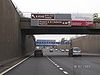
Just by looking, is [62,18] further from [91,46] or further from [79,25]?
[91,46]

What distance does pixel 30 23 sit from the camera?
6419 cm

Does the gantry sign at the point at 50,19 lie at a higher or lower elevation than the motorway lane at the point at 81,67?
higher

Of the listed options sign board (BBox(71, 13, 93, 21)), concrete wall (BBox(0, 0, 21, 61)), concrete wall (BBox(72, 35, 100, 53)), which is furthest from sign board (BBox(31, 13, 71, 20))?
concrete wall (BBox(72, 35, 100, 53))

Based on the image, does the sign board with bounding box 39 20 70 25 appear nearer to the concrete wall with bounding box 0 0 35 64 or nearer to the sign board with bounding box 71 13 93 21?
the sign board with bounding box 71 13 93 21

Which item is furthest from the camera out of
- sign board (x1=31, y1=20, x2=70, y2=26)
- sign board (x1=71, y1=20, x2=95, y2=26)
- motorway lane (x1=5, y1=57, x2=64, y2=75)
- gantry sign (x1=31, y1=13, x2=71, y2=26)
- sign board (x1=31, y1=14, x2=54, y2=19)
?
sign board (x1=31, y1=14, x2=54, y2=19)

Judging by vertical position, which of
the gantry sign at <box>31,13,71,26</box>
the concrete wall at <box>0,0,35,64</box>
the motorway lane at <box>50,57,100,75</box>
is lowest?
the motorway lane at <box>50,57,100,75</box>

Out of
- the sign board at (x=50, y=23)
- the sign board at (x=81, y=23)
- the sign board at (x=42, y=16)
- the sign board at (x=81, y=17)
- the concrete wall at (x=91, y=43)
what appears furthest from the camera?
the concrete wall at (x=91, y=43)

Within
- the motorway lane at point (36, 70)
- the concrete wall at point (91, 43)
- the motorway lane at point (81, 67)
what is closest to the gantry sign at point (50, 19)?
the motorway lane at point (81, 67)

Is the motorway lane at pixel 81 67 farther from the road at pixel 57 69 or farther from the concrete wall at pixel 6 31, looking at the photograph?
the concrete wall at pixel 6 31

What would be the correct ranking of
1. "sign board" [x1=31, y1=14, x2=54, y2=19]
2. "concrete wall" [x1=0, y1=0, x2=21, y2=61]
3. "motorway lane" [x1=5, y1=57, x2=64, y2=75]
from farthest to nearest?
1. "sign board" [x1=31, y1=14, x2=54, y2=19]
2. "concrete wall" [x1=0, y1=0, x2=21, y2=61]
3. "motorway lane" [x1=5, y1=57, x2=64, y2=75]

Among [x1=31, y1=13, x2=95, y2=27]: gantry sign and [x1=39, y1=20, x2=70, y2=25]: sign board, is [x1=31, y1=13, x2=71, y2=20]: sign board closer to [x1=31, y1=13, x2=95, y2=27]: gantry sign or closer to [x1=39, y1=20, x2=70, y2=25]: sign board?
[x1=31, y1=13, x2=95, y2=27]: gantry sign

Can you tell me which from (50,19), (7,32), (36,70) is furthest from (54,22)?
(36,70)

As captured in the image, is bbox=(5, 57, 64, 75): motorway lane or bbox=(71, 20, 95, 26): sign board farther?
bbox=(71, 20, 95, 26): sign board

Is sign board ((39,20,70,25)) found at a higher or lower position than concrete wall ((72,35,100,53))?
higher
